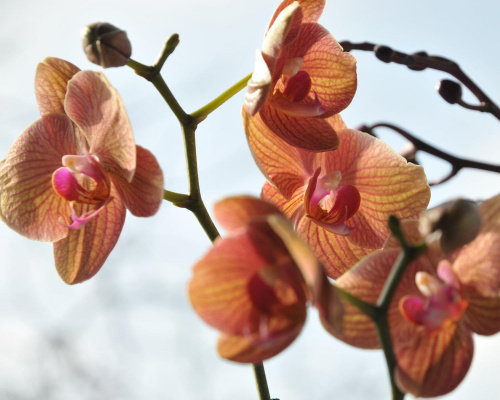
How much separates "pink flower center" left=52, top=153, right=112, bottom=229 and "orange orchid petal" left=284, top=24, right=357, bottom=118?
0.24m

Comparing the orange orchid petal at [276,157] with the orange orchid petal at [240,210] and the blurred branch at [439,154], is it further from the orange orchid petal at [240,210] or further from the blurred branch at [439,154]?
the orange orchid petal at [240,210]

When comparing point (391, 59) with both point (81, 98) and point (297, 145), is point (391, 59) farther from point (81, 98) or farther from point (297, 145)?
point (81, 98)

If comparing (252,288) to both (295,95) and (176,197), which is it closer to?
(176,197)

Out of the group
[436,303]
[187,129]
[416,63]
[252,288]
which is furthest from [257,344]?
[416,63]

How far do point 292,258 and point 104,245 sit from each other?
32 cm

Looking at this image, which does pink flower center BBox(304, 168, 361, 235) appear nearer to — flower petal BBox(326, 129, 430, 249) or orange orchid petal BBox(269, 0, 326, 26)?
flower petal BBox(326, 129, 430, 249)

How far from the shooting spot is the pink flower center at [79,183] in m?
0.64

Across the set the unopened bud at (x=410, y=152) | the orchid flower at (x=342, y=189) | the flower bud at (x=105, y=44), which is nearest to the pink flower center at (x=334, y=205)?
the orchid flower at (x=342, y=189)

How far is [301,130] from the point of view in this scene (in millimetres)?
662

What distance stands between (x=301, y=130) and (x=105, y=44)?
0.21 m

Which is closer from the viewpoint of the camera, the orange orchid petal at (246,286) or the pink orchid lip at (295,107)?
the orange orchid petal at (246,286)

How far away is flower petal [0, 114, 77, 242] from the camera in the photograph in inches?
27.7

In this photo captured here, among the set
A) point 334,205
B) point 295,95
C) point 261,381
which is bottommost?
point 261,381

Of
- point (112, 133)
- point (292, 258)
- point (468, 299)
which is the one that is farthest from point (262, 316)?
point (112, 133)
